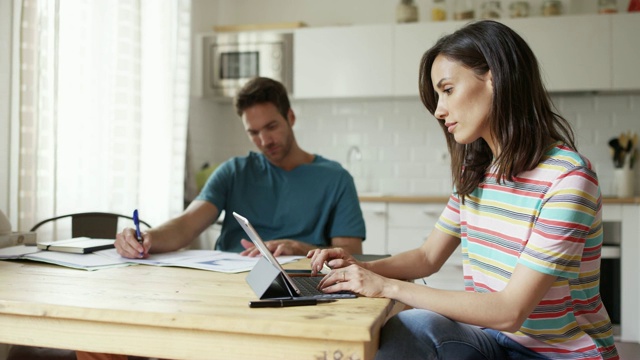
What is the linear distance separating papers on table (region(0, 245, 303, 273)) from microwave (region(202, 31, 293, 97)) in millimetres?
2534

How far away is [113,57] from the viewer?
323 centimetres

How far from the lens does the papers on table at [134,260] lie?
1592 mm

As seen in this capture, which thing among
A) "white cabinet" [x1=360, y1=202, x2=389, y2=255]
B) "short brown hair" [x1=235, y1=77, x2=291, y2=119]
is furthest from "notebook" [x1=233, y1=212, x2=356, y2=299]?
"white cabinet" [x1=360, y1=202, x2=389, y2=255]

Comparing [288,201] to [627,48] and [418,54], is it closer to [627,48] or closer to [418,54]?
[418,54]

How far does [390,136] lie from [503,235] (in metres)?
3.11

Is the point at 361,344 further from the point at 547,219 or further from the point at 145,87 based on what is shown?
the point at 145,87

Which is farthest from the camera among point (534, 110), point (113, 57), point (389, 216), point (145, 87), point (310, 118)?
point (310, 118)

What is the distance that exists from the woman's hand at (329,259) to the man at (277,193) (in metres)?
0.83

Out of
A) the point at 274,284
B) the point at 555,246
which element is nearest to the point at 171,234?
the point at 274,284

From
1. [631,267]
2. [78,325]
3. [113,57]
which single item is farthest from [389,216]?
[78,325]

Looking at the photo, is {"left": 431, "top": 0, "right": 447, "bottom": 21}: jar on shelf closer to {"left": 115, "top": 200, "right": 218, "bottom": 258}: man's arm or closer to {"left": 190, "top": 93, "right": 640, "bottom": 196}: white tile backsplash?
{"left": 190, "top": 93, "right": 640, "bottom": 196}: white tile backsplash

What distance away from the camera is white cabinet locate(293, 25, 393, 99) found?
13.5 feet

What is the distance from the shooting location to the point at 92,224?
255 centimetres

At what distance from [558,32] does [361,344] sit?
345 cm
